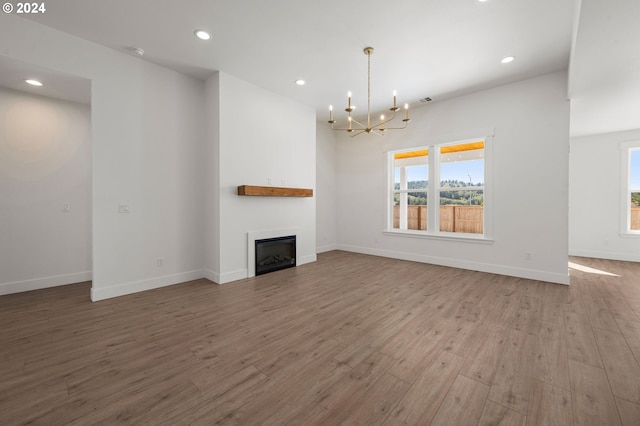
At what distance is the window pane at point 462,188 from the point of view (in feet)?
15.6

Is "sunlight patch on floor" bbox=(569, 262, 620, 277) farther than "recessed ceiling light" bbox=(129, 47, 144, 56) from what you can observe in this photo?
Yes

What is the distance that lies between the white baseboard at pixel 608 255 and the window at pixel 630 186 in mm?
493

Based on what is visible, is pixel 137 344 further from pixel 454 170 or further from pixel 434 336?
pixel 454 170

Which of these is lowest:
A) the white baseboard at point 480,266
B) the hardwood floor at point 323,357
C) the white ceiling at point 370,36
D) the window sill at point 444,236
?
the hardwood floor at point 323,357

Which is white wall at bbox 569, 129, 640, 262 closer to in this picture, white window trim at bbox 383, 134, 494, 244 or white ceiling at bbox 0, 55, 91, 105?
white window trim at bbox 383, 134, 494, 244

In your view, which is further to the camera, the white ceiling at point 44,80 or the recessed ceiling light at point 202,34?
the recessed ceiling light at point 202,34

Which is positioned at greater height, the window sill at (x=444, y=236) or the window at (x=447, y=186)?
the window at (x=447, y=186)

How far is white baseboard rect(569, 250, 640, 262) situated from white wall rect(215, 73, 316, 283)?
610 cm

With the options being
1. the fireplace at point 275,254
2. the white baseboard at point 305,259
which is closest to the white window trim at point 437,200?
the white baseboard at point 305,259

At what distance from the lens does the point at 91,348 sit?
2.13 metres

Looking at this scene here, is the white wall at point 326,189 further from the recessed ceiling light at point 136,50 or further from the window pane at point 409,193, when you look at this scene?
the recessed ceiling light at point 136,50

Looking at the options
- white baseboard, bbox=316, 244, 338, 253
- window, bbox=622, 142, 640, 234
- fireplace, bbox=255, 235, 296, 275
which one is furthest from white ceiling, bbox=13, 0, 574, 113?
white baseboard, bbox=316, 244, 338, 253

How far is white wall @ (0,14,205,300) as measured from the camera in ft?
9.87

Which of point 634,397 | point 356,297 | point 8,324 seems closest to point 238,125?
point 356,297
